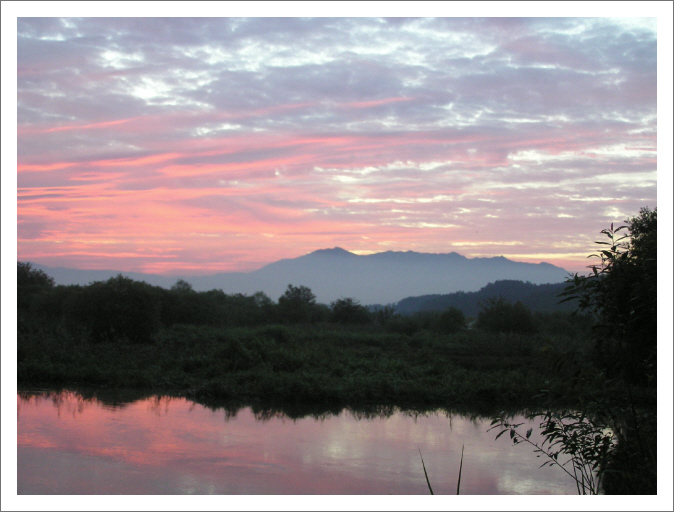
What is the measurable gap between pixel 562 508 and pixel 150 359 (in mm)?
11696

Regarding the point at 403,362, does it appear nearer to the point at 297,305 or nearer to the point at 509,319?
the point at 509,319

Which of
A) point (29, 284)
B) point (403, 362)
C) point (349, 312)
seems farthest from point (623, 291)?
point (29, 284)

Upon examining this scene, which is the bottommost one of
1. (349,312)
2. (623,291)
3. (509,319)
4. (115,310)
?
(349,312)

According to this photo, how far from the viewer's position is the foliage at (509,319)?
22.8m

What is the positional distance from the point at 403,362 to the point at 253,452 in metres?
7.28

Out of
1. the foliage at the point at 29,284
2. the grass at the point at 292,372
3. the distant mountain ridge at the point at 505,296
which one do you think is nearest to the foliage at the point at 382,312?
the distant mountain ridge at the point at 505,296

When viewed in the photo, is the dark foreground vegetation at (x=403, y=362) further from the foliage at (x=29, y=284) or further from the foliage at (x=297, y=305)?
the foliage at (x=297, y=305)

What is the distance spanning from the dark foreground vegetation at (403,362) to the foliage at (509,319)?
15 centimetres

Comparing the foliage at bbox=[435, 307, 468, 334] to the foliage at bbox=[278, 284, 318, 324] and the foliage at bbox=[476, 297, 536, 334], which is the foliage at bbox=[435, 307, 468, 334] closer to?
the foliage at bbox=[476, 297, 536, 334]

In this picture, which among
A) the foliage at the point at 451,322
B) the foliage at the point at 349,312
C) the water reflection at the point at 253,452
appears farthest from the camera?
the foliage at the point at 349,312

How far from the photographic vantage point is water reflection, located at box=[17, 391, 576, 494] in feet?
18.7

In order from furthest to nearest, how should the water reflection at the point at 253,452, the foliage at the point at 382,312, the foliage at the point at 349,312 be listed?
1. the foliage at the point at 349,312
2. the foliage at the point at 382,312
3. the water reflection at the point at 253,452

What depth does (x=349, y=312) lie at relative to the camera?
2973cm

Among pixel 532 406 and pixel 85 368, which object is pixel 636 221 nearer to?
pixel 532 406
